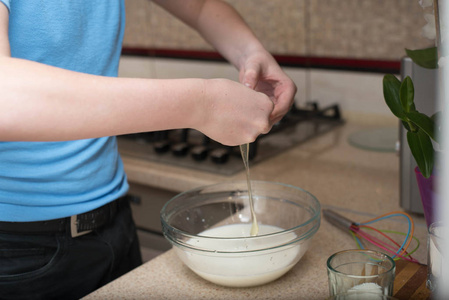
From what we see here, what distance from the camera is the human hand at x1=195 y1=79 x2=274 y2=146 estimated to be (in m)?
0.75

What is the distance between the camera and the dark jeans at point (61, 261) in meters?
0.99

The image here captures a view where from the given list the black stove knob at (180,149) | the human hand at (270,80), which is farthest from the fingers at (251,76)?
the black stove knob at (180,149)

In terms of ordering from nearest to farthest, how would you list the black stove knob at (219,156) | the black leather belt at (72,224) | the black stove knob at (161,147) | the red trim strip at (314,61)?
the black leather belt at (72,224)
the black stove knob at (219,156)
the black stove knob at (161,147)
the red trim strip at (314,61)

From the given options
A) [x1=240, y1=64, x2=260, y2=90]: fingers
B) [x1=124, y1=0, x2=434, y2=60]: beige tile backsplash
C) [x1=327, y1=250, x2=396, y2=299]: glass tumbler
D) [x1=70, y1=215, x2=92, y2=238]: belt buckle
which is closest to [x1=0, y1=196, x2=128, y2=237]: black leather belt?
[x1=70, y1=215, x2=92, y2=238]: belt buckle

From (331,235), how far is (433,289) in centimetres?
29

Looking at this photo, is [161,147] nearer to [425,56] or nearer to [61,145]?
[61,145]

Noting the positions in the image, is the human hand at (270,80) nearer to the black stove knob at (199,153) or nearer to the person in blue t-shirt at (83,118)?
the person in blue t-shirt at (83,118)

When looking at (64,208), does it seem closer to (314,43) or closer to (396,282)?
(396,282)

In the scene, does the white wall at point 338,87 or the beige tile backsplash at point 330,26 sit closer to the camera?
the beige tile backsplash at point 330,26

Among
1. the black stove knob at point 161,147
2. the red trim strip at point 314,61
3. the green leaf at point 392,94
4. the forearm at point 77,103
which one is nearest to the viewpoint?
the forearm at point 77,103

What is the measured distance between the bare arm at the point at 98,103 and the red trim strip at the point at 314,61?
121cm

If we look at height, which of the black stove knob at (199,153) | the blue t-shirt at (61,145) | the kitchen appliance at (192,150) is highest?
the blue t-shirt at (61,145)

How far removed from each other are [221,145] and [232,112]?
3.14 ft

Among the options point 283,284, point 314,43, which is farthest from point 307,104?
point 283,284
